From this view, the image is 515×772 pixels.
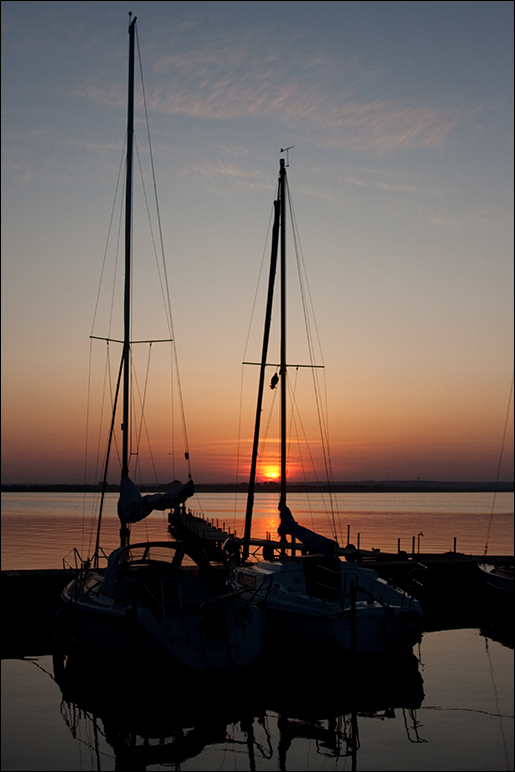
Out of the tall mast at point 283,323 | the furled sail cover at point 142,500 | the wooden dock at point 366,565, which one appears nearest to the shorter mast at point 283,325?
the tall mast at point 283,323

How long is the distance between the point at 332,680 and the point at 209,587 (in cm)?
330

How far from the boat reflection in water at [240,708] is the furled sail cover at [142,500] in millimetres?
3712

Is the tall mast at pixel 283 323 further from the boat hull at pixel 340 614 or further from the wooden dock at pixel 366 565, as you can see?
the boat hull at pixel 340 614

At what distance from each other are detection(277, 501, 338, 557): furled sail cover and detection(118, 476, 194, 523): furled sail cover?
3.43m

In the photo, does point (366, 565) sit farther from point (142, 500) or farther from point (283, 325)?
point (142, 500)

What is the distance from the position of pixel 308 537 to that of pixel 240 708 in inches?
248

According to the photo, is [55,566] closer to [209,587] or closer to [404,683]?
[209,587]

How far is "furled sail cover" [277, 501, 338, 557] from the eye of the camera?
730 inches

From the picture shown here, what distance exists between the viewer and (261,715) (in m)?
13.6

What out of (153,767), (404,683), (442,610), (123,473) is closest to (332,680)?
(404,683)

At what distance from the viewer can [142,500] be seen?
1886 cm

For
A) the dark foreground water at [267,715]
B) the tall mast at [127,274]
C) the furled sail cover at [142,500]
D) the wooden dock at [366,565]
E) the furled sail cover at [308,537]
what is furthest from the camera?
the tall mast at [127,274]

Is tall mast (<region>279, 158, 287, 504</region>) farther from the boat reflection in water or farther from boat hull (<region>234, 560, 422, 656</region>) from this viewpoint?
the boat reflection in water

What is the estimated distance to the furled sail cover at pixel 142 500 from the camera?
1792cm
